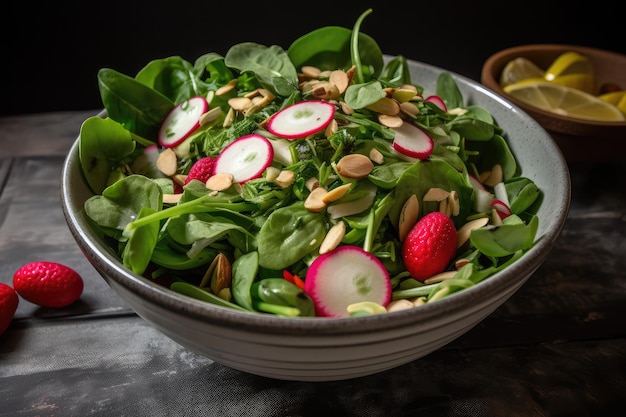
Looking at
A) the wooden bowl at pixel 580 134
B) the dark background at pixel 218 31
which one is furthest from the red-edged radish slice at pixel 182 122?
the dark background at pixel 218 31

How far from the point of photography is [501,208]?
874mm

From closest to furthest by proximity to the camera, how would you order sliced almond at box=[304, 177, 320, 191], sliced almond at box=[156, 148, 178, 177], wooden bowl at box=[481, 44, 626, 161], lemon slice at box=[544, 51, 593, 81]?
sliced almond at box=[304, 177, 320, 191], sliced almond at box=[156, 148, 178, 177], wooden bowl at box=[481, 44, 626, 161], lemon slice at box=[544, 51, 593, 81]

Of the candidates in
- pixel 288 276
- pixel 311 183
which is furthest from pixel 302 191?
pixel 288 276

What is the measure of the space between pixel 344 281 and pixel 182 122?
41cm

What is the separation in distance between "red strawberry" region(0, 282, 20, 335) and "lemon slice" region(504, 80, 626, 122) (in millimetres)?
1037

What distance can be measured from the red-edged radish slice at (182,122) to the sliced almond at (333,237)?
1.00ft

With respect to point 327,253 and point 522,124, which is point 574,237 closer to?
point 522,124

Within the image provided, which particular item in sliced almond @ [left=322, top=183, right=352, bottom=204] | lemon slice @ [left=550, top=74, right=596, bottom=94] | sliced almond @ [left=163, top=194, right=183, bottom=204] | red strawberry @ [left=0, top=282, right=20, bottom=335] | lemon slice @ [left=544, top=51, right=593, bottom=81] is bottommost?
red strawberry @ [left=0, top=282, right=20, bottom=335]

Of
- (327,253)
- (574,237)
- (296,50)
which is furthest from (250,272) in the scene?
(574,237)

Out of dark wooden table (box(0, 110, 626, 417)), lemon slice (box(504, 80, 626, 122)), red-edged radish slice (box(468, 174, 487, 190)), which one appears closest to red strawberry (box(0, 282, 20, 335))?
dark wooden table (box(0, 110, 626, 417))

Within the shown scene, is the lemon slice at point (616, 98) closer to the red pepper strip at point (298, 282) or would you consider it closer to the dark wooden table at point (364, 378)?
the dark wooden table at point (364, 378)

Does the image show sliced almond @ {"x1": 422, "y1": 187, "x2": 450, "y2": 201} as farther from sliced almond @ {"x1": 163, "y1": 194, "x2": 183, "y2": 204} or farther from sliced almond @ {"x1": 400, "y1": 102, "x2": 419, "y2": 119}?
sliced almond @ {"x1": 163, "y1": 194, "x2": 183, "y2": 204}

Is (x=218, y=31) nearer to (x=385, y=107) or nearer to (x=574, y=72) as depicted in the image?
(x=574, y=72)

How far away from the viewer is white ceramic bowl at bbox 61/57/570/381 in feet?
1.97
